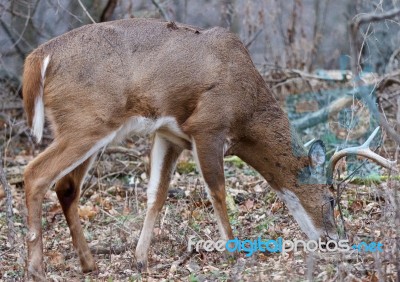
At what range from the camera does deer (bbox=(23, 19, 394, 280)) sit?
270 inches

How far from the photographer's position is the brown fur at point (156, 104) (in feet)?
22.5

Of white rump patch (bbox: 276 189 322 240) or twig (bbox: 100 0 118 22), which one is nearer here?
white rump patch (bbox: 276 189 322 240)

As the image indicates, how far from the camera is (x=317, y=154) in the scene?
24.6 ft

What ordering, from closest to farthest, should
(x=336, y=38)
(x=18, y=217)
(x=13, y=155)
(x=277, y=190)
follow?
(x=277, y=190) < (x=18, y=217) < (x=13, y=155) < (x=336, y=38)

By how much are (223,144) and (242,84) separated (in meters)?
0.52

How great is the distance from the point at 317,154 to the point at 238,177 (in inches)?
104

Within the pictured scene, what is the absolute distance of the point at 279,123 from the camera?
7.53 metres

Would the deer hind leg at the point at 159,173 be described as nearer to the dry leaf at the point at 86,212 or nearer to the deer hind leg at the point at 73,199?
the deer hind leg at the point at 73,199

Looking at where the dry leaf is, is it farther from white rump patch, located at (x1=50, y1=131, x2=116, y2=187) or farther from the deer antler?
the deer antler

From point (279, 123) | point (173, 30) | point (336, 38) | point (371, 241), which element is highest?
point (336, 38)

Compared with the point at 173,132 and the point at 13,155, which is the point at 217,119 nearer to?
the point at 173,132

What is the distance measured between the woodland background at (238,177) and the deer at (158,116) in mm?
291

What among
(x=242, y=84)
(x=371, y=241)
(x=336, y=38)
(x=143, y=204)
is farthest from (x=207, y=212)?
(x=336, y=38)

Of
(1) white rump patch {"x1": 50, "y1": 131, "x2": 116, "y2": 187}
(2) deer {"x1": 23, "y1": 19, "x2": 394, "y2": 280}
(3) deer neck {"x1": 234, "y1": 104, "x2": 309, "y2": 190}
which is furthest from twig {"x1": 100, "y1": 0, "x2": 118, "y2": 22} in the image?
(1) white rump patch {"x1": 50, "y1": 131, "x2": 116, "y2": 187}
